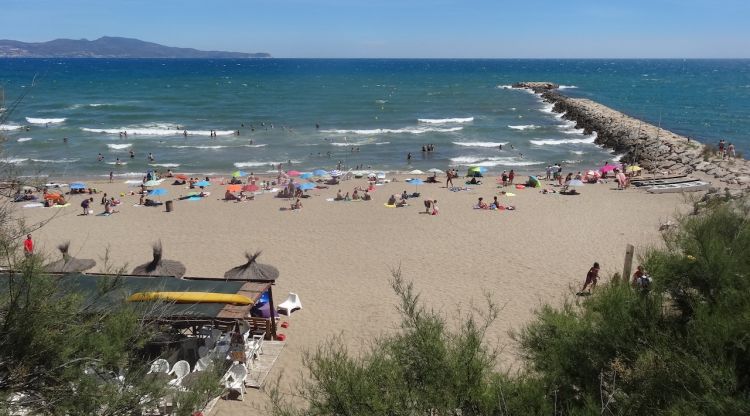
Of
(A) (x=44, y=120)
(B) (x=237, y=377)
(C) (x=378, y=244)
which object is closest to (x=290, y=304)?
(B) (x=237, y=377)

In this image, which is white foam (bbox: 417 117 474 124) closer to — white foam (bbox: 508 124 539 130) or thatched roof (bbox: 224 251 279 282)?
white foam (bbox: 508 124 539 130)

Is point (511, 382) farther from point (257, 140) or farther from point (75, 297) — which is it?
point (257, 140)

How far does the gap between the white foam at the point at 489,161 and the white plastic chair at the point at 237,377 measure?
85.2ft

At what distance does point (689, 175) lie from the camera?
27.0m

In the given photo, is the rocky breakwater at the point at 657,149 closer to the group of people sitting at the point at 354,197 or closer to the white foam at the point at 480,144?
the white foam at the point at 480,144

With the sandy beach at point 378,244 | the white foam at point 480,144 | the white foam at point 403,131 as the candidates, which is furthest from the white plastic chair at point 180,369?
the white foam at point 403,131

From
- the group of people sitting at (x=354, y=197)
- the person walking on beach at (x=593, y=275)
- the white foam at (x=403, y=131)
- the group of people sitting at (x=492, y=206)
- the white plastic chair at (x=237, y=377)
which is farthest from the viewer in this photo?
the white foam at (x=403, y=131)

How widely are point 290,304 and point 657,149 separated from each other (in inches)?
1166

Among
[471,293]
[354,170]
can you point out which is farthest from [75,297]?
[354,170]

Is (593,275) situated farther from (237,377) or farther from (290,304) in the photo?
(237,377)

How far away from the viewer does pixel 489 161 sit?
34344 millimetres

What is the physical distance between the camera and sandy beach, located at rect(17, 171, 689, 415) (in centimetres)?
1266

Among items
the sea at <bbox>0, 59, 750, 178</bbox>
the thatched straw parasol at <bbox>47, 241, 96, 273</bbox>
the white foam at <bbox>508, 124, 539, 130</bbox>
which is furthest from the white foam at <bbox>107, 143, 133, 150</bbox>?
the white foam at <bbox>508, 124, 539, 130</bbox>

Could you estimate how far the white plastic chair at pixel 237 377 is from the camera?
29.8 feet
